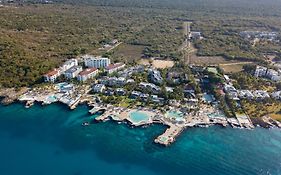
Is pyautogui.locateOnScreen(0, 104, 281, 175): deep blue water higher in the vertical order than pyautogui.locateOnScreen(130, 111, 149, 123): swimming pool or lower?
lower

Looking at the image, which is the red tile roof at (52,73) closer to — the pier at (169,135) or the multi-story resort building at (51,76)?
the multi-story resort building at (51,76)

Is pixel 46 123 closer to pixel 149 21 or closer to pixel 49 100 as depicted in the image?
pixel 49 100

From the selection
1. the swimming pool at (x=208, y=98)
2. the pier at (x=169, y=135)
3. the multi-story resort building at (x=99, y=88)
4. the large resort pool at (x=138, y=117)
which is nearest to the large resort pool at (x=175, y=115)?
the pier at (x=169, y=135)

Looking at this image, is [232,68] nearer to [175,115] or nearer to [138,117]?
[175,115]

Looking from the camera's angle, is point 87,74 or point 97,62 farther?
point 97,62

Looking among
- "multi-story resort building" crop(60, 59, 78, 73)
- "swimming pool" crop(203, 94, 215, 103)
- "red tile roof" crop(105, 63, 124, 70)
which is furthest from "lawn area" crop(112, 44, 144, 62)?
"swimming pool" crop(203, 94, 215, 103)

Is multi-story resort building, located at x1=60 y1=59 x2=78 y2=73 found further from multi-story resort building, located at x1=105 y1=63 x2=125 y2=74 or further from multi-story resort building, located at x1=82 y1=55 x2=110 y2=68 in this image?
multi-story resort building, located at x1=105 y1=63 x2=125 y2=74

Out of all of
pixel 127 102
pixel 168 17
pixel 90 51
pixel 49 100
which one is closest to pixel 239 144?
pixel 127 102

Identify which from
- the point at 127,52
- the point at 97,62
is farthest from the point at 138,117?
the point at 127,52
